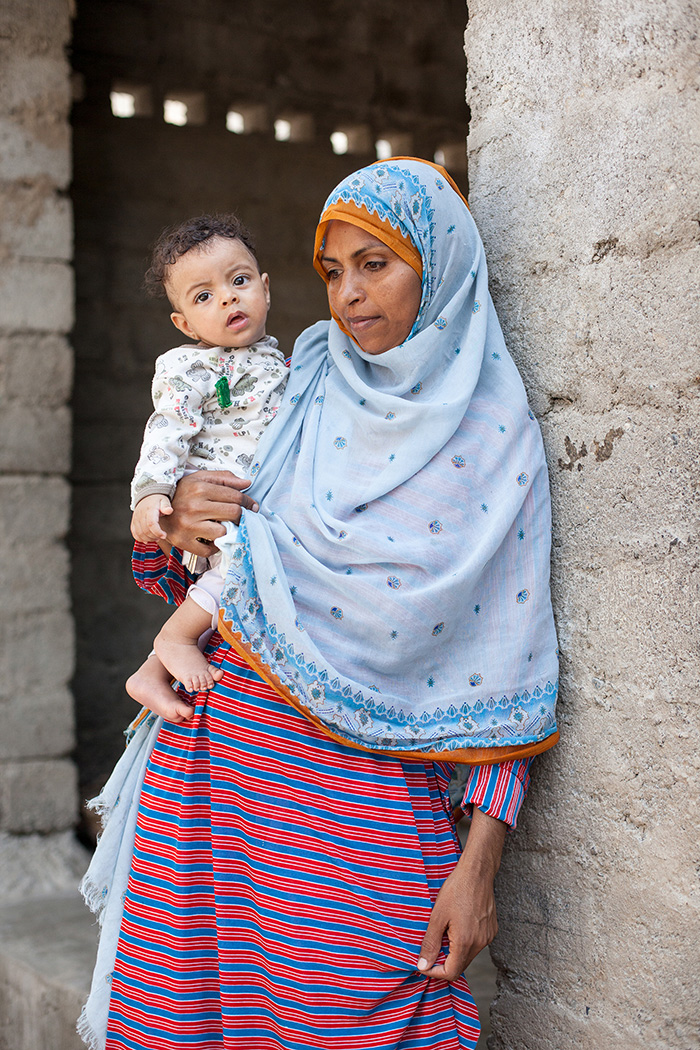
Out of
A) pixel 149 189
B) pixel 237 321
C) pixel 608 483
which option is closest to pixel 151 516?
pixel 237 321

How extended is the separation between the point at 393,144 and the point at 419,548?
4.32 metres

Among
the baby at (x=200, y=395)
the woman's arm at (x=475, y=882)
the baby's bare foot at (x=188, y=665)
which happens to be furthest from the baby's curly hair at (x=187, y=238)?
the woman's arm at (x=475, y=882)

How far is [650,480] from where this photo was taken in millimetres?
1405

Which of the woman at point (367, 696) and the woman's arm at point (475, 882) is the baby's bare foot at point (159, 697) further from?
the woman's arm at point (475, 882)

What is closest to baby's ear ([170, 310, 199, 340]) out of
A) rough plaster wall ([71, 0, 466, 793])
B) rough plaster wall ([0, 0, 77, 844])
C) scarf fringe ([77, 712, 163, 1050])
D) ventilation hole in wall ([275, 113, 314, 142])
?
scarf fringe ([77, 712, 163, 1050])

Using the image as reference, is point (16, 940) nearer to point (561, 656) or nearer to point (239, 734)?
point (239, 734)

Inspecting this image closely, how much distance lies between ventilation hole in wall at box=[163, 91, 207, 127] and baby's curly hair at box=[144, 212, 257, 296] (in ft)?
10.8

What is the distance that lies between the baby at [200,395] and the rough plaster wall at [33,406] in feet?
5.17

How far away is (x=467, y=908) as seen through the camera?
1.41 meters

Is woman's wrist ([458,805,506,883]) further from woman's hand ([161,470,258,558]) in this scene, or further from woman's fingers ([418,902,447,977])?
woman's hand ([161,470,258,558])

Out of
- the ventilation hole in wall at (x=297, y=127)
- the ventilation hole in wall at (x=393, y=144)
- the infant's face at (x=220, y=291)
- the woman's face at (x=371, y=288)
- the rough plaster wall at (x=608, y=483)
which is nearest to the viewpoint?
the rough plaster wall at (x=608, y=483)

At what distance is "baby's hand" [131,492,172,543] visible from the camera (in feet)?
5.10

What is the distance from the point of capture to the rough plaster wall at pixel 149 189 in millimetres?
4543

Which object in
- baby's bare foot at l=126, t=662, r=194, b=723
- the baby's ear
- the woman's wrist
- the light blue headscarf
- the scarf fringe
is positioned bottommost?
the scarf fringe
